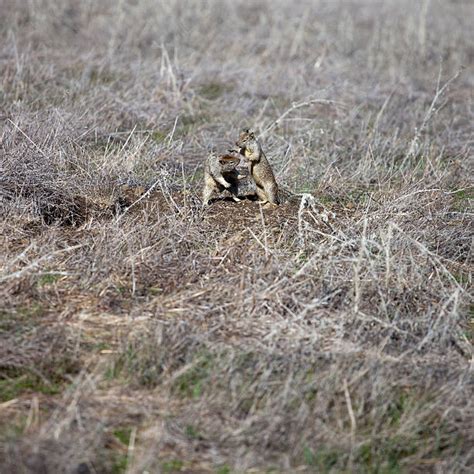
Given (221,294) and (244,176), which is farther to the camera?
(244,176)

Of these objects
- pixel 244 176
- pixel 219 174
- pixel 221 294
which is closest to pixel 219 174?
pixel 219 174

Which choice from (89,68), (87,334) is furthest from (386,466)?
(89,68)

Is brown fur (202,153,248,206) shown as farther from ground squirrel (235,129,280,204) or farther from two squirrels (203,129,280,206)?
ground squirrel (235,129,280,204)

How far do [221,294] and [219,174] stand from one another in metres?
1.49

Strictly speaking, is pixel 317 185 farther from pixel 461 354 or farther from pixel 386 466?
pixel 386 466

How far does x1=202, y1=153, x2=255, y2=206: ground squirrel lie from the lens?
239 inches

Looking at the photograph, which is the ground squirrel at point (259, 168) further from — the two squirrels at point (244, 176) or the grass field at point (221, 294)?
the grass field at point (221, 294)

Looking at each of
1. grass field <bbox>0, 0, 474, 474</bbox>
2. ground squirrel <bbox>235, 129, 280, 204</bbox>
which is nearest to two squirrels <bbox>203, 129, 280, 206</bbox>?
ground squirrel <bbox>235, 129, 280, 204</bbox>

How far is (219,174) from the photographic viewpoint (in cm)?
607

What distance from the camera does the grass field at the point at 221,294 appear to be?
3.77 metres

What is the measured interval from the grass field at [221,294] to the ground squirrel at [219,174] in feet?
0.50

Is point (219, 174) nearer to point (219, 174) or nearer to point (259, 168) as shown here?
point (219, 174)

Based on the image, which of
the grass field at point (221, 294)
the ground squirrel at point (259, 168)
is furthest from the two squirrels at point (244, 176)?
the grass field at point (221, 294)

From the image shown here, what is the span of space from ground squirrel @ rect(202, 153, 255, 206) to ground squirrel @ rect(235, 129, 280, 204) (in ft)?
0.33
